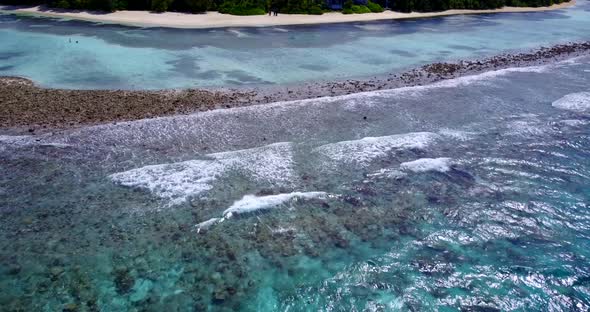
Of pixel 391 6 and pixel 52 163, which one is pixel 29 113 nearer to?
pixel 52 163

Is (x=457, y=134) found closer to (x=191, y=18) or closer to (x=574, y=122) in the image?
(x=574, y=122)

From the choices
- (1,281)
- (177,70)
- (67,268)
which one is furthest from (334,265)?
(177,70)

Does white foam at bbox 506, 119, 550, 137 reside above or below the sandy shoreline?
below

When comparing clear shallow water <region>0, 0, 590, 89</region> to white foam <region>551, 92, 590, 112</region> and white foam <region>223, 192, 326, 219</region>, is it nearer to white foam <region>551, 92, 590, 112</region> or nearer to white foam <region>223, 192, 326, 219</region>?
white foam <region>551, 92, 590, 112</region>

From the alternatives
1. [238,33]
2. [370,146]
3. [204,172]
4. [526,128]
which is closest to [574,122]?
[526,128]

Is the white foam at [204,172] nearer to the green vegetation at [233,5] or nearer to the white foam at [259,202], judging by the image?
the white foam at [259,202]

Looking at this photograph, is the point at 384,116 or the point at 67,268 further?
the point at 384,116

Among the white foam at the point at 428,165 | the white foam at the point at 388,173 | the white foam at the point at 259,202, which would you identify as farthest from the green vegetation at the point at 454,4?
the white foam at the point at 259,202

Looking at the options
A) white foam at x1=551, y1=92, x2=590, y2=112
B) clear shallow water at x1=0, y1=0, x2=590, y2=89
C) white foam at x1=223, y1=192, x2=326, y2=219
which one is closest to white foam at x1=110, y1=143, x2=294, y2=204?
white foam at x1=223, y1=192, x2=326, y2=219
